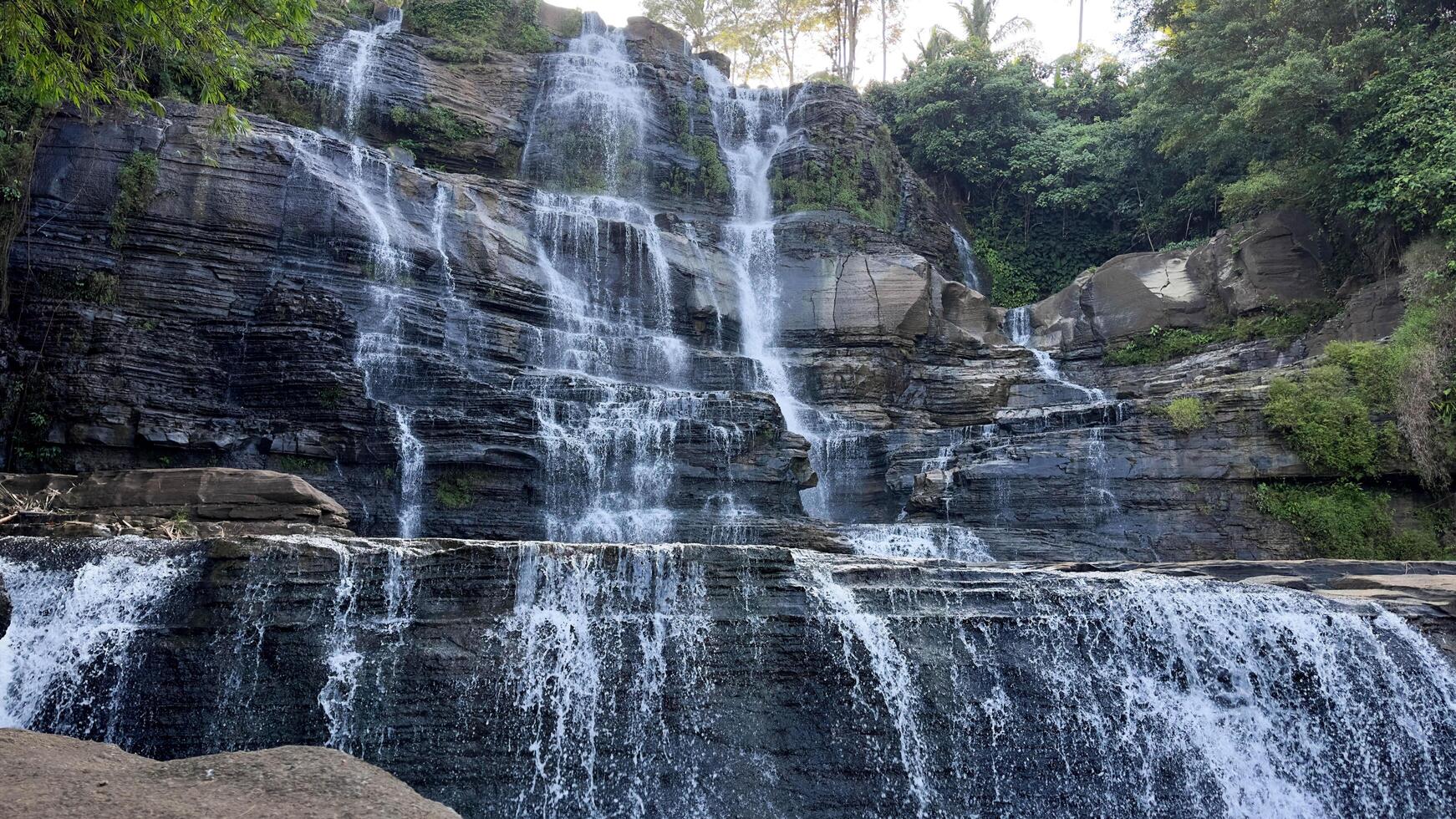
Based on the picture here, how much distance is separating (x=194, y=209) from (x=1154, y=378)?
63.6ft

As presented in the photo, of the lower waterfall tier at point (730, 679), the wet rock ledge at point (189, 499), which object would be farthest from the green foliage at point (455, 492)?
the lower waterfall tier at point (730, 679)

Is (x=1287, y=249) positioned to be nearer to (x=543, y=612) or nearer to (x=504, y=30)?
(x=543, y=612)

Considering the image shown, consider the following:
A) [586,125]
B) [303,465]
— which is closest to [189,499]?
Answer: [303,465]

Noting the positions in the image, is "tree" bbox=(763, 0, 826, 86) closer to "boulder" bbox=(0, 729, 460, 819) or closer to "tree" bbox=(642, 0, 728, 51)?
"tree" bbox=(642, 0, 728, 51)

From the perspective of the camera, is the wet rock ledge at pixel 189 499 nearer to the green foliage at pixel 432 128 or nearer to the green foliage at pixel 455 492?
the green foliage at pixel 455 492

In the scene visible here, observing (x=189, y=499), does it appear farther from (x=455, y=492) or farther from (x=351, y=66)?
(x=351, y=66)

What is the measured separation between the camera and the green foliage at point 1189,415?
50.0 feet

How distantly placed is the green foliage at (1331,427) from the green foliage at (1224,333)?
4.42 m

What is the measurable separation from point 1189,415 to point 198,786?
15.1m

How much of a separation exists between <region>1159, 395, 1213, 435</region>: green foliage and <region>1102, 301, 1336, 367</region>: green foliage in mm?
5153

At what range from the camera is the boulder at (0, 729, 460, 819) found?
3.61 meters

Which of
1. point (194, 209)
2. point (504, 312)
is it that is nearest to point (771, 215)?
point (504, 312)

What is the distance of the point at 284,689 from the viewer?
8156 millimetres

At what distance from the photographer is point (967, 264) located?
26.6 metres
